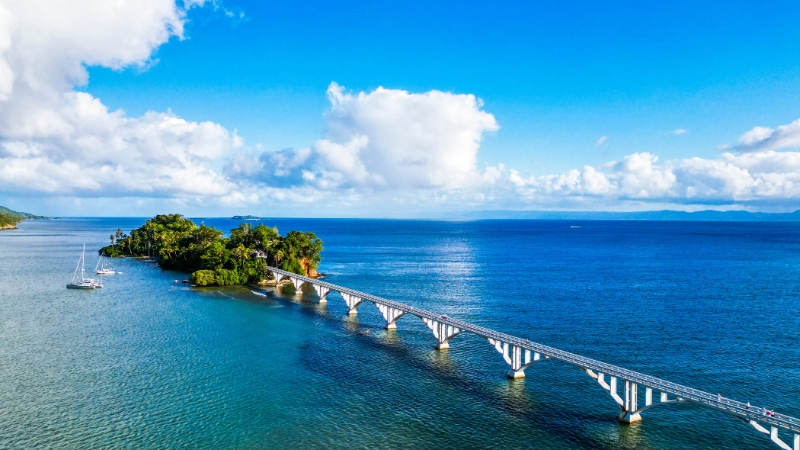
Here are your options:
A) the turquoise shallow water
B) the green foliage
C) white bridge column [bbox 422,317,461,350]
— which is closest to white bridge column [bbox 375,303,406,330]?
the turquoise shallow water

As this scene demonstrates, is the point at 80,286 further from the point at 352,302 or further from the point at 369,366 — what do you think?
the point at 369,366

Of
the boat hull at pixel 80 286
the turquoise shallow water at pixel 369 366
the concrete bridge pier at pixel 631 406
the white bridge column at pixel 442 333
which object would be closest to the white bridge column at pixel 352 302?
the turquoise shallow water at pixel 369 366

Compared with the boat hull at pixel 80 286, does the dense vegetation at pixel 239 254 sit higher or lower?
higher

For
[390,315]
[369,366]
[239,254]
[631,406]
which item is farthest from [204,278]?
[631,406]

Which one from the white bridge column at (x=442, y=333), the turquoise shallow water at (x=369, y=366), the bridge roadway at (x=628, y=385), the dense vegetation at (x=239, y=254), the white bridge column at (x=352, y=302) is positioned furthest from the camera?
the dense vegetation at (x=239, y=254)

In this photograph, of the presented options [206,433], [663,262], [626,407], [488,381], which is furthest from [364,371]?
[663,262]

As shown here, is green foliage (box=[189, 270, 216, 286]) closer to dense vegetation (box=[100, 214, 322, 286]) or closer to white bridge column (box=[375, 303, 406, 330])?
dense vegetation (box=[100, 214, 322, 286])

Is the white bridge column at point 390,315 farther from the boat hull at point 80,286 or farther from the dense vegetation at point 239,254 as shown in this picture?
the boat hull at point 80,286

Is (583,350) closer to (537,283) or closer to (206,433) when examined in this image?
(206,433)
